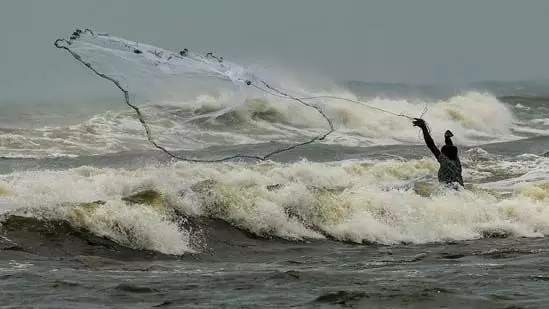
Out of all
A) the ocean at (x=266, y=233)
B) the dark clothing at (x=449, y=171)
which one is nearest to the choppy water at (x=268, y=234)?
the ocean at (x=266, y=233)

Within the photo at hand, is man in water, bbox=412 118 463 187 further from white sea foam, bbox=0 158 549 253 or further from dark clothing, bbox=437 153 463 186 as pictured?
white sea foam, bbox=0 158 549 253

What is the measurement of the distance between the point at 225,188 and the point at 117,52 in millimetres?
4974

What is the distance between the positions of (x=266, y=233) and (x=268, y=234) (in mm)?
36

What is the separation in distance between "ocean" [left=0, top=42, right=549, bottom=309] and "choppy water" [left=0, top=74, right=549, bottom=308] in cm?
3

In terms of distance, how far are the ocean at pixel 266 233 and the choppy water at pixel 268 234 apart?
27 millimetres

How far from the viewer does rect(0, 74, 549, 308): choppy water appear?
8.40 m

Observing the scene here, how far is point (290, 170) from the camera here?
19781 millimetres

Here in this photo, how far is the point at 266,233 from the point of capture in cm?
1338

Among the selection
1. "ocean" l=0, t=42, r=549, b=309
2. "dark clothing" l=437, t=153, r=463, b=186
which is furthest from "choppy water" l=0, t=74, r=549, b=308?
"dark clothing" l=437, t=153, r=463, b=186

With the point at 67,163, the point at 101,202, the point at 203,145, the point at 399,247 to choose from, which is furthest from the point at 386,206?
the point at 203,145

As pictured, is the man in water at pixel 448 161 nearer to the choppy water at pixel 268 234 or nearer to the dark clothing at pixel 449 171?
the dark clothing at pixel 449 171

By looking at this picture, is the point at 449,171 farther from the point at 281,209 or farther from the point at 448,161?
the point at 281,209

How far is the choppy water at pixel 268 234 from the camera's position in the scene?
331 inches

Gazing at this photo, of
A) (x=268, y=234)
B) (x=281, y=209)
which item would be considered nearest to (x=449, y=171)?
(x=281, y=209)
